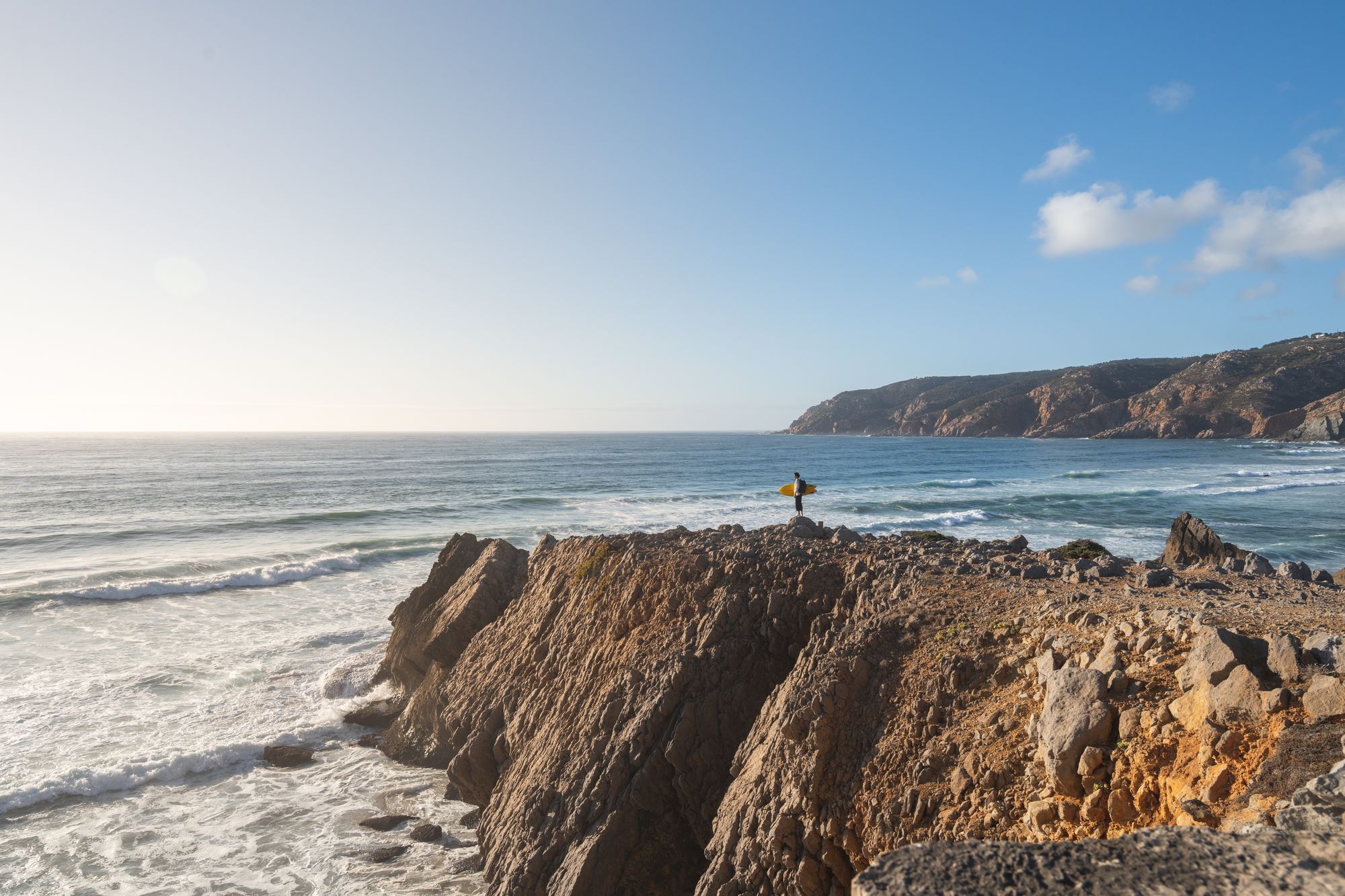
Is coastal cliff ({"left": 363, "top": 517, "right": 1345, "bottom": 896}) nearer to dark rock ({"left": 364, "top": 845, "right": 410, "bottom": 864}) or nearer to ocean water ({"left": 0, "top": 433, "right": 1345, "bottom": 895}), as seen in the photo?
dark rock ({"left": 364, "top": 845, "right": 410, "bottom": 864})

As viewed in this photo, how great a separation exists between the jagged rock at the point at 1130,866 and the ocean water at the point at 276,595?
7.19 m

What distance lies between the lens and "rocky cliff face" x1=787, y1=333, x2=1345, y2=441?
4309 inches

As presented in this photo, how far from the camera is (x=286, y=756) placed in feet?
37.9

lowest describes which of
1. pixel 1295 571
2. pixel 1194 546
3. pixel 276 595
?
pixel 276 595

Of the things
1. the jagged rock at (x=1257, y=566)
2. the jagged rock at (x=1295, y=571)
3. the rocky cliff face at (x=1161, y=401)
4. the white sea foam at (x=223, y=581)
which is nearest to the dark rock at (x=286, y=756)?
the white sea foam at (x=223, y=581)

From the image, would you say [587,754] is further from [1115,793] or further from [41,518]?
[41,518]

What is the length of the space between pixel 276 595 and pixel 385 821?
16187 mm

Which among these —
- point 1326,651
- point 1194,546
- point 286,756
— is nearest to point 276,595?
point 286,756

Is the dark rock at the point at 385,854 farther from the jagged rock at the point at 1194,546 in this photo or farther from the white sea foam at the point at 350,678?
the jagged rock at the point at 1194,546

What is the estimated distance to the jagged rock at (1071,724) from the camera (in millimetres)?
4383

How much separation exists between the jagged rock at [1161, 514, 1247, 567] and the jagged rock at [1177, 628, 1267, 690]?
15.2 metres

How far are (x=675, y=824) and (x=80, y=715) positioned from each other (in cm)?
1307

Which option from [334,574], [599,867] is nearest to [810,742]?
[599,867]

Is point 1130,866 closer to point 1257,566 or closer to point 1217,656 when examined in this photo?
point 1217,656
